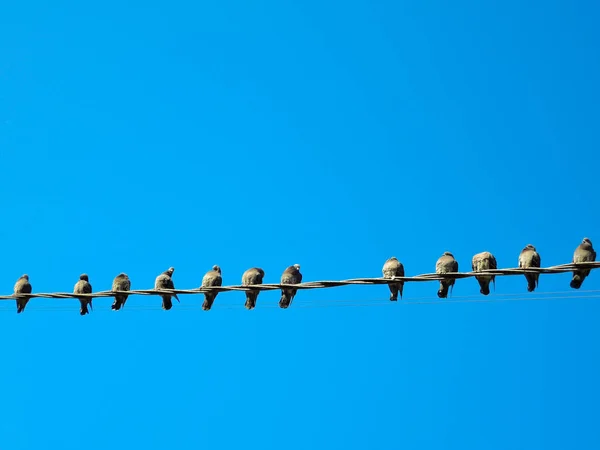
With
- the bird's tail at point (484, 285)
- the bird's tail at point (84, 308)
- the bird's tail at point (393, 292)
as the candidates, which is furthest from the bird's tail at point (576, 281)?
the bird's tail at point (84, 308)

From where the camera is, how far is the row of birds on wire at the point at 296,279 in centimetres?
1850

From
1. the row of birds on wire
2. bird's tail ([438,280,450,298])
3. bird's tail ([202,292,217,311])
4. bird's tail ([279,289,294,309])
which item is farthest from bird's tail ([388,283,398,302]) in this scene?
bird's tail ([202,292,217,311])

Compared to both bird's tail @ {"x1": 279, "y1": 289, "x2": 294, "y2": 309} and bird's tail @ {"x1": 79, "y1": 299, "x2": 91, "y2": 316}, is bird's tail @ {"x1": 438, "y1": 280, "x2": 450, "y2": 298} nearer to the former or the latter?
bird's tail @ {"x1": 279, "y1": 289, "x2": 294, "y2": 309}

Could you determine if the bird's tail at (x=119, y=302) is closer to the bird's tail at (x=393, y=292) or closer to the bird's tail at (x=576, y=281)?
the bird's tail at (x=393, y=292)

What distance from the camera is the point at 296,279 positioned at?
21922mm

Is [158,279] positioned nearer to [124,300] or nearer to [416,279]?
[124,300]

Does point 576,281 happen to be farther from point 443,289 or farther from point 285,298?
point 285,298

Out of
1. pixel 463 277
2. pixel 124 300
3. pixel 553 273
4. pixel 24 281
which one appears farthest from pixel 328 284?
pixel 24 281

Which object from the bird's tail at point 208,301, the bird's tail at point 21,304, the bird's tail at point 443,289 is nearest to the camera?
the bird's tail at point 443,289

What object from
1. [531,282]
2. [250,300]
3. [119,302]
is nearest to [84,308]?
[119,302]

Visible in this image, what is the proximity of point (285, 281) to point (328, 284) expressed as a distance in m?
5.97

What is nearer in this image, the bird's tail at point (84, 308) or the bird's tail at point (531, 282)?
the bird's tail at point (531, 282)

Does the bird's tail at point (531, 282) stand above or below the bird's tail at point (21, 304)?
above

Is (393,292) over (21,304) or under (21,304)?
over
